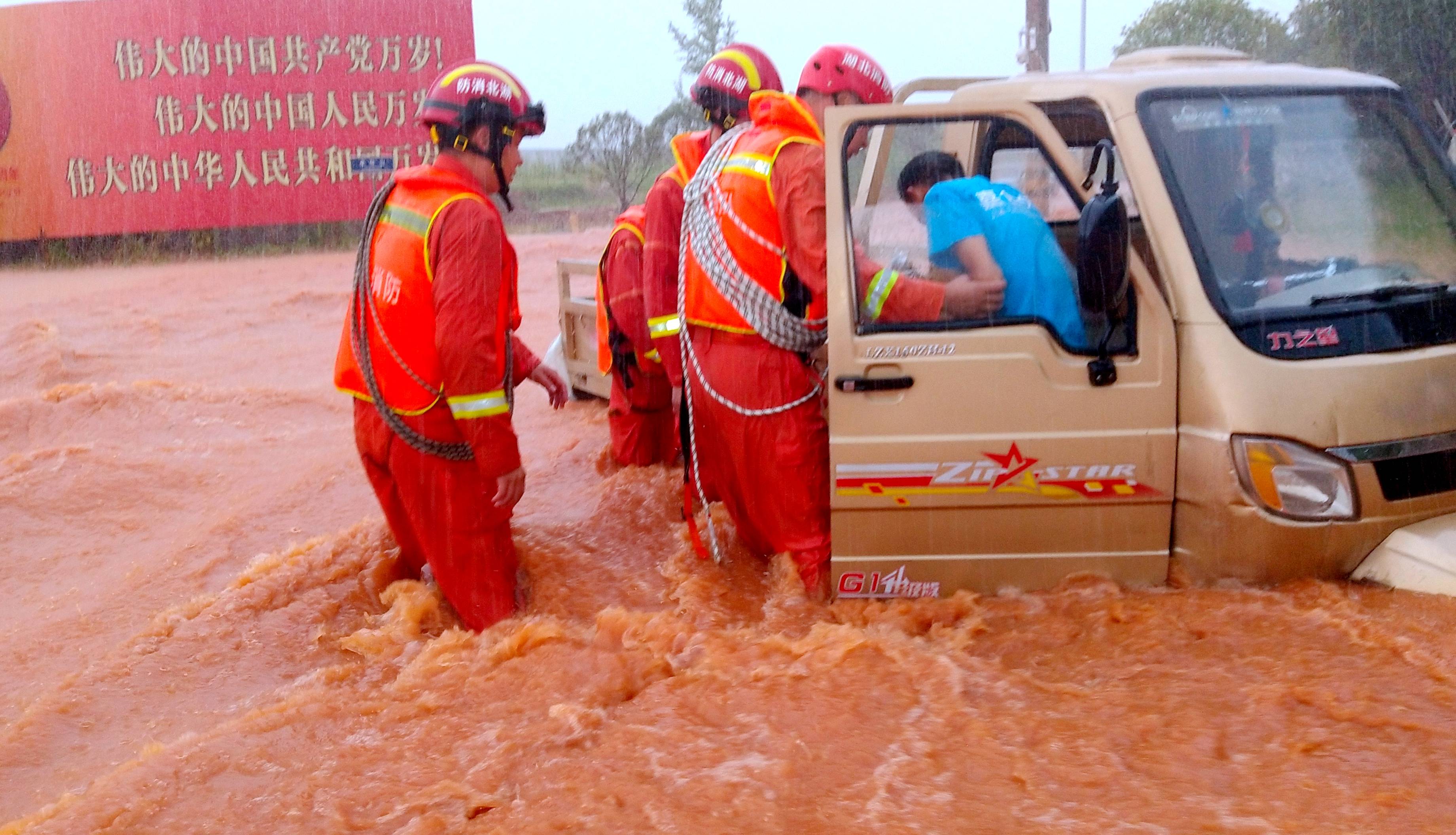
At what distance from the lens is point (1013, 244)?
373 centimetres

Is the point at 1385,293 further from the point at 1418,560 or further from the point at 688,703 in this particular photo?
the point at 688,703

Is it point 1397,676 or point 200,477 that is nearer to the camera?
point 1397,676

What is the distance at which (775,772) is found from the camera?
10.1 ft

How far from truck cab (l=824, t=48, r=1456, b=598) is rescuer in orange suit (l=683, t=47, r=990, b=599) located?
0.19m

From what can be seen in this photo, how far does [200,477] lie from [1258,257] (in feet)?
20.6

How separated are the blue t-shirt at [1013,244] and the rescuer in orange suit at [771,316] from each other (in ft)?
0.70

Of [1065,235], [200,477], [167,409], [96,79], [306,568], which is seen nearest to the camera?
[1065,235]

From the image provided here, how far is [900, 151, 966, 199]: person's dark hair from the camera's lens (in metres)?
4.04

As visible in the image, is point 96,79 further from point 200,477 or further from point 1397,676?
point 1397,676

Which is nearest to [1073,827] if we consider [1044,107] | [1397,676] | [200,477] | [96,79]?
[1397,676]

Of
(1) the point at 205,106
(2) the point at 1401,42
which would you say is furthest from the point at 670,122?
(2) the point at 1401,42

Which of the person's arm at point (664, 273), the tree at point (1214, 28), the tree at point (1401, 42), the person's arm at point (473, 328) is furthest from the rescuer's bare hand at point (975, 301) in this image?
the tree at point (1214, 28)

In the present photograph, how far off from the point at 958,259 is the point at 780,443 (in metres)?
0.81

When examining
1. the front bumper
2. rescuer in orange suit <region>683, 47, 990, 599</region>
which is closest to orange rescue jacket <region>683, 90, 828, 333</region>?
rescuer in orange suit <region>683, 47, 990, 599</region>
